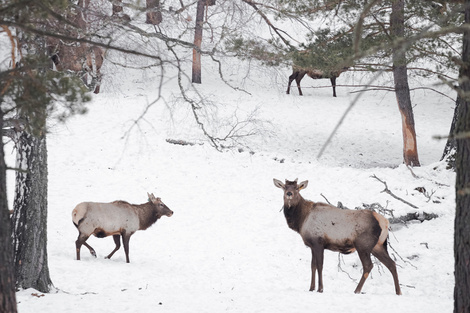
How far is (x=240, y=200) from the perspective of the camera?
13.9 meters

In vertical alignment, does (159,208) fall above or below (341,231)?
below

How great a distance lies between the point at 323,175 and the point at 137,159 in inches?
198

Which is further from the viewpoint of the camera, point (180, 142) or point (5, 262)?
point (180, 142)

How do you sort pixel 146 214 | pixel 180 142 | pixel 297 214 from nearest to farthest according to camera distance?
pixel 297 214
pixel 146 214
pixel 180 142

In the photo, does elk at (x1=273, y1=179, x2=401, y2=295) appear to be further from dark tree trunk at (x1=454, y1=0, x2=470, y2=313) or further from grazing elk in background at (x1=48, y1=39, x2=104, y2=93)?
dark tree trunk at (x1=454, y1=0, x2=470, y2=313)

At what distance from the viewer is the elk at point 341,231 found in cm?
794

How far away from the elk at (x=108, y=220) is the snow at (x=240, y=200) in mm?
420

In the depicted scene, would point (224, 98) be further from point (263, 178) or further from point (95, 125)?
point (263, 178)

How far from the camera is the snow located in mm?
7598

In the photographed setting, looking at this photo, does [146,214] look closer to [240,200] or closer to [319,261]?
[240,200]

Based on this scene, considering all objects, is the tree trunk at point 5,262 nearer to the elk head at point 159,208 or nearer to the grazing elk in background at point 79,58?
the grazing elk in background at point 79,58

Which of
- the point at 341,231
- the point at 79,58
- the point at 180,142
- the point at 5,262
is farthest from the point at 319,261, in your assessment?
the point at 180,142

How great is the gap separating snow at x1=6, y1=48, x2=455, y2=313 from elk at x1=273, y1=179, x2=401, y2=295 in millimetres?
550

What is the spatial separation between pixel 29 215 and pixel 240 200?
722 centimetres
